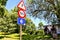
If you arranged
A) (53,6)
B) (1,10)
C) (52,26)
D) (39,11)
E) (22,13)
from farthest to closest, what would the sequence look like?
1. (1,10)
2. (52,26)
3. (39,11)
4. (53,6)
5. (22,13)

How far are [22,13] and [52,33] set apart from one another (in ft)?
64.6

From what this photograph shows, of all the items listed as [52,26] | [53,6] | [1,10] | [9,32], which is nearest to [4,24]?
[9,32]

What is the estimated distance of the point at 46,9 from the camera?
2694 cm

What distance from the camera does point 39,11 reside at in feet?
92.2

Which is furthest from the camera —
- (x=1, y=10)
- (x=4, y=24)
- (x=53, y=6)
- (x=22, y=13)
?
(x=4, y=24)

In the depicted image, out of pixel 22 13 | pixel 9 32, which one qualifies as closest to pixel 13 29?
pixel 9 32

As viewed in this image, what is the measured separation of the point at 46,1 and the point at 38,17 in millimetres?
3160

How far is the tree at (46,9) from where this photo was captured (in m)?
26.0

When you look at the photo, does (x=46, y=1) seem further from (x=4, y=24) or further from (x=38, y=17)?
(x=4, y=24)

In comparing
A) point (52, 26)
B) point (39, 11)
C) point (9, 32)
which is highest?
point (39, 11)

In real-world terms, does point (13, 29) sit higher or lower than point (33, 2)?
lower

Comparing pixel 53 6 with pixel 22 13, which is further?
pixel 53 6

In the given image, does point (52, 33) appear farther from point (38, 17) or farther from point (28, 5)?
point (28, 5)

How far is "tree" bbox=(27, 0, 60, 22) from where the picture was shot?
25969mm
